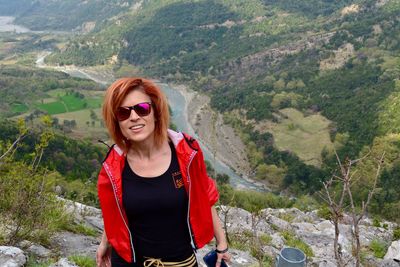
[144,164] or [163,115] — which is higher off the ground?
[163,115]

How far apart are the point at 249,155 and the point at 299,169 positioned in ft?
33.3

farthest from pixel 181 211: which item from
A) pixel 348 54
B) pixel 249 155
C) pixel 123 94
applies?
pixel 348 54

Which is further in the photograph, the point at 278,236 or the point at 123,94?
the point at 278,236

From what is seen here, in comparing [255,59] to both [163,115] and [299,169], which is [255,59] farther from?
[163,115]

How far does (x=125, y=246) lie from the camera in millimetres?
2820

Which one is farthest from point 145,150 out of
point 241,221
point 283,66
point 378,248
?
point 283,66

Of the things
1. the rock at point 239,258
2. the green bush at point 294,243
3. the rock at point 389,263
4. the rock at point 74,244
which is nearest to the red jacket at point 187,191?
the rock at point 74,244

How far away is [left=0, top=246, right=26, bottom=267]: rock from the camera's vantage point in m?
4.01

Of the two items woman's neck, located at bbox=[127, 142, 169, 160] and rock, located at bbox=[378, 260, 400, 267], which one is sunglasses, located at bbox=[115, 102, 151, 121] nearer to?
woman's neck, located at bbox=[127, 142, 169, 160]

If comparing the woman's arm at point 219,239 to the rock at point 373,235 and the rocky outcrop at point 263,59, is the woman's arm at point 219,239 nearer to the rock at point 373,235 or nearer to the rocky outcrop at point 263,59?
the rock at point 373,235

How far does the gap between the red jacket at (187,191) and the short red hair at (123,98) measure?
0.09 m

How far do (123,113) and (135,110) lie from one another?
93 millimetres

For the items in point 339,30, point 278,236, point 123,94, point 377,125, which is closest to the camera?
point 123,94

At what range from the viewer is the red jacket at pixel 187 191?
2.74 metres
